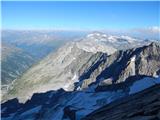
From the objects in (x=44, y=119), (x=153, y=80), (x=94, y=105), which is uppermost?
(x=153, y=80)

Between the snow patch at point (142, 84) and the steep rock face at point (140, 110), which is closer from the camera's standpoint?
the steep rock face at point (140, 110)

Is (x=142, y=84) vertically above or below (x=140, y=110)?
below

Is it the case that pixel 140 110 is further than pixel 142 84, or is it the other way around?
pixel 142 84

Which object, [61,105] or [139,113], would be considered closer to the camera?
[139,113]

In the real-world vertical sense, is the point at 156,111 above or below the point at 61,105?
above

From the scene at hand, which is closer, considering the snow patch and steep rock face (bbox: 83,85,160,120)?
steep rock face (bbox: 83,85,160,120)

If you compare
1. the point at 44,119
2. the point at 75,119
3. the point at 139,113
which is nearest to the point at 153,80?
the point at 75,119

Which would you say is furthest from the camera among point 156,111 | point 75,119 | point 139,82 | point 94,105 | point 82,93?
point 82,93

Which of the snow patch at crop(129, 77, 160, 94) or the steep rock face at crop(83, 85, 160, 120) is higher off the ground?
the steep rock face at crop(83, 85, 160, 120)

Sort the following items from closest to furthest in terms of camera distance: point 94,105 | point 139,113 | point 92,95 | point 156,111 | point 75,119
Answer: point 156,111
point 139,113
point 75,119
point 94,105
point 92,95

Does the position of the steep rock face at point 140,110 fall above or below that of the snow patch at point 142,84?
above

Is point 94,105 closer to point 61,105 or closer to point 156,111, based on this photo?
point 61,105
